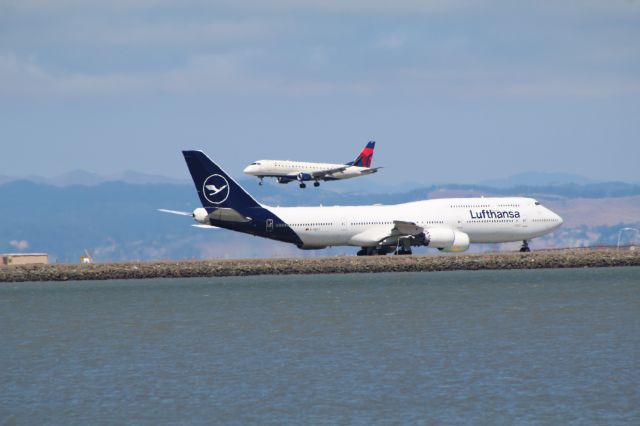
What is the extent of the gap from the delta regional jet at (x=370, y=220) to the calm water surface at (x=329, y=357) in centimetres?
1032

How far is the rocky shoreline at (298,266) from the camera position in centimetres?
13012

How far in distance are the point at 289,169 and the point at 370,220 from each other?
147 feet

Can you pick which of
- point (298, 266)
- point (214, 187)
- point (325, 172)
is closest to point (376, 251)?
point (298, 266)

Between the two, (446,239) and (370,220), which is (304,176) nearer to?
(370,220)

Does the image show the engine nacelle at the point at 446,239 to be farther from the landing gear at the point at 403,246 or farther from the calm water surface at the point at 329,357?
the calm water surface at the point at 329,357

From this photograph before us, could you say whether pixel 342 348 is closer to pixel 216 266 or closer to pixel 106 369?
pixel 106 369

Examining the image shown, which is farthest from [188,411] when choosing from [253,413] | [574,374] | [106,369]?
[574,374]

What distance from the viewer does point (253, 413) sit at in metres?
51.7

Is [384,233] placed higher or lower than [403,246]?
higher

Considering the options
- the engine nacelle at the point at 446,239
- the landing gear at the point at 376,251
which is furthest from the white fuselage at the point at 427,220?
the landing gear at the point at 376,251

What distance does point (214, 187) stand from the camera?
4786 inches

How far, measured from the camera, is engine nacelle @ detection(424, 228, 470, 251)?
126 meters

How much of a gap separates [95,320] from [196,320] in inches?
305

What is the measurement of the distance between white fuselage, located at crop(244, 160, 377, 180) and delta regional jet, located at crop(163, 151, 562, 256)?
34.9m
